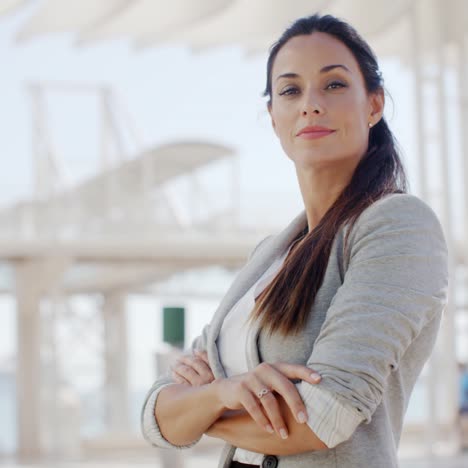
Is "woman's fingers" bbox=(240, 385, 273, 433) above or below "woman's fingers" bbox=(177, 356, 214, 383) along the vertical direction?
below

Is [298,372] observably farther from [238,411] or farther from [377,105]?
[377,105]

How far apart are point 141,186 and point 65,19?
27.1 ft

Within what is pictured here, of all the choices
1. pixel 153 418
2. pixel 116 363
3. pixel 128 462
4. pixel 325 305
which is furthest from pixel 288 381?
pixel 116 363

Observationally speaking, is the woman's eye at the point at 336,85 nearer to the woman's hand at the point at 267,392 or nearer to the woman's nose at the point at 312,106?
the woman's nose at the point at 312,106

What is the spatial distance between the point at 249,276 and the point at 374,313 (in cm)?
38

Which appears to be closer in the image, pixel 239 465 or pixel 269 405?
pixel 269 405

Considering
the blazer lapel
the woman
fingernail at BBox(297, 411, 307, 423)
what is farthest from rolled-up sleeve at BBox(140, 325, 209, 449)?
fingernail at BBox(297, 411, 307, 423)

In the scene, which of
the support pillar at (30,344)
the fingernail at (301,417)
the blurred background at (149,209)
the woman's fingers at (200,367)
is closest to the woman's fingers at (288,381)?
the fingernail at (301,417)

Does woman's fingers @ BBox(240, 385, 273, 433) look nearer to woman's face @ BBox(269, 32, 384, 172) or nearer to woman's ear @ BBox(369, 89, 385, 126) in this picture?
woman's face @ BBox(269, 32, 384, 172)

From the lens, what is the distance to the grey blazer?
1501 mm

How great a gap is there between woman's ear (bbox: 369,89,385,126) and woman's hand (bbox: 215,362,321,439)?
51 centimetres

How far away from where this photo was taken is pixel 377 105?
1.82 meters

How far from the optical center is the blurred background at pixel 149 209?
8.41m

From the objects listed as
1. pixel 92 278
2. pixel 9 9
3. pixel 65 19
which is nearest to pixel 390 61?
pixel 65 19
